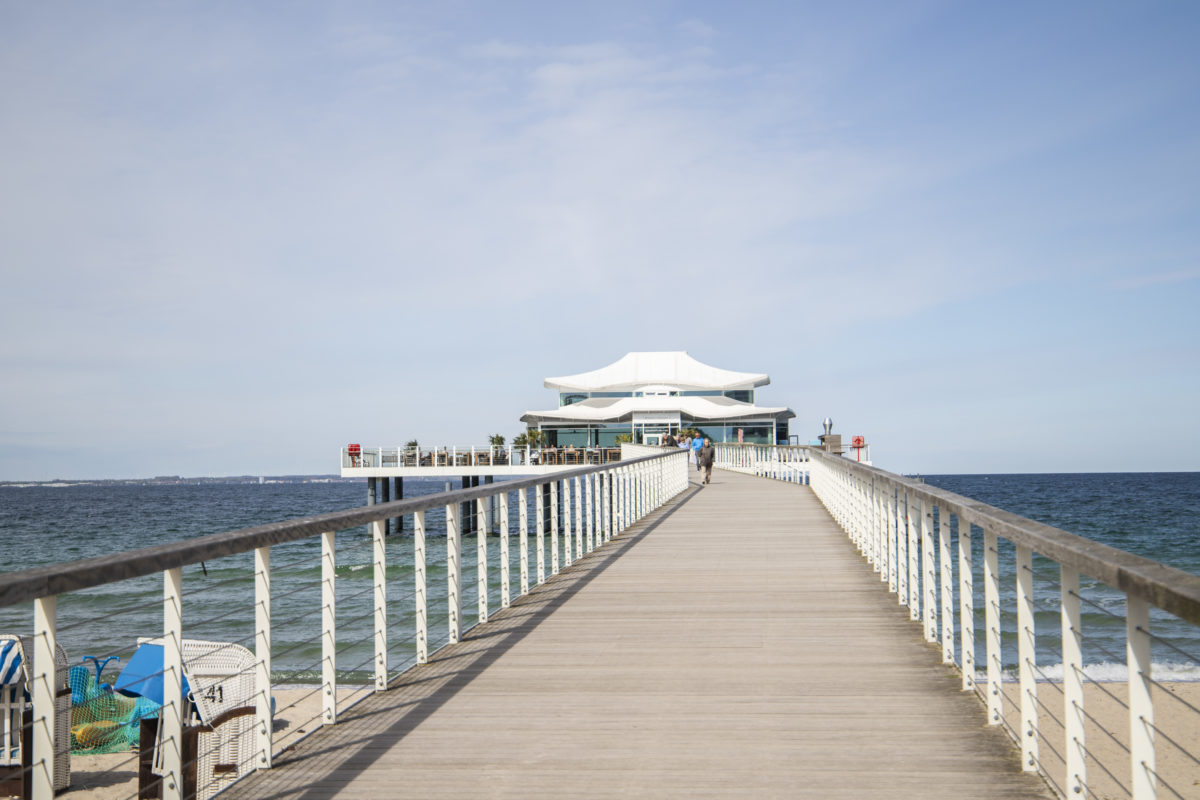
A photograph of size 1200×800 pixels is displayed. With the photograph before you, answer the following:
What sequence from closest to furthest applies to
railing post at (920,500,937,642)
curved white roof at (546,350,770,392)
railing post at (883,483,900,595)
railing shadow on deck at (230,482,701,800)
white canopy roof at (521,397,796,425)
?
railing shadow on deck at (230,482,701,800) < railing post at (920,500,937,642) < railing post at (883,483,900,595) < white canopy roof at (521,397,796,425) < curved white roof at (546,350,770,392)

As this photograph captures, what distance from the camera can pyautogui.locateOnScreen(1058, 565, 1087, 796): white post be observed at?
3.11 metres

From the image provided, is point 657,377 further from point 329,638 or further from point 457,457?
point 329,638

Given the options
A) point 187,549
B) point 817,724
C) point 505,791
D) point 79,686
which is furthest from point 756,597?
point 79,686

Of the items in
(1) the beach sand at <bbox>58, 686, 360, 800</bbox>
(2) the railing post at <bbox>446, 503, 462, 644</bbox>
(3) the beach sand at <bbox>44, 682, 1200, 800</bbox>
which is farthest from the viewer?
(3) the beach sand at <bbox>44, 682, 1200, 800</bbox>

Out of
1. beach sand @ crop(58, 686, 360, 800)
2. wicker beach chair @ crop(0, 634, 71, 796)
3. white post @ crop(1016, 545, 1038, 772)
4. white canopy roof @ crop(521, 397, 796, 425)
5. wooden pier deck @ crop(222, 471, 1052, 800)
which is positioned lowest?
beach sand @ crop(58, 686, 360, 800)

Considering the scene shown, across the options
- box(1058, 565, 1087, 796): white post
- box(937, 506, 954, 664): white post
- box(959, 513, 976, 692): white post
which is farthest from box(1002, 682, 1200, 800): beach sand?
box(1058, 565, 1087, 796): white post

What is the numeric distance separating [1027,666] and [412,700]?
111 inches

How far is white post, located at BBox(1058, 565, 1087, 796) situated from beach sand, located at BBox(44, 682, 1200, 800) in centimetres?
499

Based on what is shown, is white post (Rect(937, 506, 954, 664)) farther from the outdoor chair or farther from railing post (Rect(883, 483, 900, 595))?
the outdoor chair

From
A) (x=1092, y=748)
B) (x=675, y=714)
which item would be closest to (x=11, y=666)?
(x=675, y=714)

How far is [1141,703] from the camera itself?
2.48 metres

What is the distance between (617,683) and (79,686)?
8720 mm

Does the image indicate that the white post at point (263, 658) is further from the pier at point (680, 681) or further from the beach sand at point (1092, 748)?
the beach sand at point (1092, 748)

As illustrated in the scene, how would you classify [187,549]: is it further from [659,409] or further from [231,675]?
[659,409]
